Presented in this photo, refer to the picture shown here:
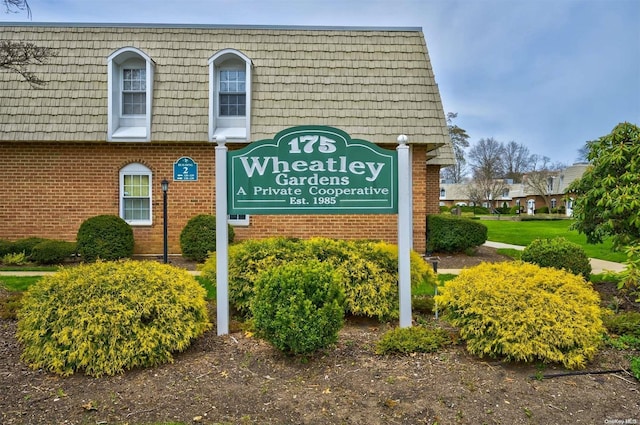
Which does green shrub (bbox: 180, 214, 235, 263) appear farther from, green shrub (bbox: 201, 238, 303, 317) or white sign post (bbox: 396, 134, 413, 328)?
white sign post (bbox: 396, 134, 413, 328)

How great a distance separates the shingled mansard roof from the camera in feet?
39.0

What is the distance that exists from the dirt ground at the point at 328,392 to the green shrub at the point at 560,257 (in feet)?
12.0

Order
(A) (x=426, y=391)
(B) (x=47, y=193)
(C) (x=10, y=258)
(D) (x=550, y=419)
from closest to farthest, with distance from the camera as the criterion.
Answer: (D) (x=550, y=419)
(A) (x=426, y=391)
(C) (x=10, y=258)
(B) (x=47, y=193)

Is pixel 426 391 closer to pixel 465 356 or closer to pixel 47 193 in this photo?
pixel 465 356

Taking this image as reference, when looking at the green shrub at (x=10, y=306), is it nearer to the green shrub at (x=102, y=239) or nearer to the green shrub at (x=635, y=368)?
the green shrub at (x=102, y=239)

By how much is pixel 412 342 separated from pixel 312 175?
225cm

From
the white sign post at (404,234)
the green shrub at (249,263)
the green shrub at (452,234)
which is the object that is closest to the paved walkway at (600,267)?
the green shrub at (452,234)

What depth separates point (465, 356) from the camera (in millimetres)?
4449

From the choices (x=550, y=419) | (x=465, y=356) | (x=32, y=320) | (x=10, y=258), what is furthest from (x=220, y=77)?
(x=550, y=419)

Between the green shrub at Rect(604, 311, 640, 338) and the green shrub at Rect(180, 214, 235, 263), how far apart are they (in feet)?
27.1

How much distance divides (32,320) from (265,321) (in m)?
2.30

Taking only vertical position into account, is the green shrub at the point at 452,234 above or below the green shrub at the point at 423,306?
above

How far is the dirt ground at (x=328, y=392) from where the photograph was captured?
11.2 feet

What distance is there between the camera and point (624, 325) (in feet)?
16.7
